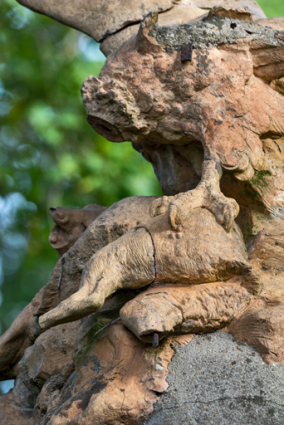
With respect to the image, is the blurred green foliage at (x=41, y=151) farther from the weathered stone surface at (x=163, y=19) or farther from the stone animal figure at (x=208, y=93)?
the stone animal figure at (x=208, y=93)

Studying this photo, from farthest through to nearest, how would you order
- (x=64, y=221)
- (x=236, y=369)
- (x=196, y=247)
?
(x=64, y=221), (x=196, y=247), (x=236, y=369)

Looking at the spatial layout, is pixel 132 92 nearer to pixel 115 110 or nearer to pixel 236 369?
pixel 115 110

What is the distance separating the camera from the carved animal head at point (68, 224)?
9.50ft

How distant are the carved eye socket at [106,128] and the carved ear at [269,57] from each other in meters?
0.63

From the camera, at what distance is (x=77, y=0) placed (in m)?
2.98

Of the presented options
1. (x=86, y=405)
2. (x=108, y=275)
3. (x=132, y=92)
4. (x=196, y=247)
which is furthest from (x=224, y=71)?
(x=86, y=405)

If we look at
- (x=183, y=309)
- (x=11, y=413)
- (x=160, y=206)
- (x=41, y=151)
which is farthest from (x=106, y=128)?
(x=41, y=151)

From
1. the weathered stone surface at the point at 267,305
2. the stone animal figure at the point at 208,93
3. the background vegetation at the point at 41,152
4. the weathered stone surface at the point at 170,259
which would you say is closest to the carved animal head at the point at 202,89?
the stone animal figure at the point at 208,93

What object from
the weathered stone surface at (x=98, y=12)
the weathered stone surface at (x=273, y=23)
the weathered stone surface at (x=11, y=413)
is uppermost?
the weathered stone surface at (x=98, y=12)

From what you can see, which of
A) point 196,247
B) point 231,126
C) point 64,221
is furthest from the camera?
point 64,221

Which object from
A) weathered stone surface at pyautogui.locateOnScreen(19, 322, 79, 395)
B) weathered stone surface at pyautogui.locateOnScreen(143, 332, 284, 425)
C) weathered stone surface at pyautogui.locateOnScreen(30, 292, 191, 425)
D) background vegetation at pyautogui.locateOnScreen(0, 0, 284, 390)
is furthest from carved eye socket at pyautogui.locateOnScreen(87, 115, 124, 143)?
background vegetation at pyautogui.locateOnScreen(0, 0, 284, 390)

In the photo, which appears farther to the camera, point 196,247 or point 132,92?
point 132,92

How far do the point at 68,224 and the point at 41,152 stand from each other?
2692 mm

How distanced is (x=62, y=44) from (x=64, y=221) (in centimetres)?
316
